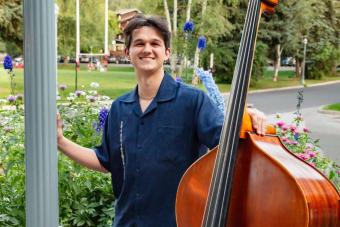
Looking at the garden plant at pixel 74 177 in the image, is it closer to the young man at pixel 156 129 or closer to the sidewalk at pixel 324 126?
the young man at pixel 156 129

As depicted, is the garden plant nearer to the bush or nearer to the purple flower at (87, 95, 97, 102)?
the bush

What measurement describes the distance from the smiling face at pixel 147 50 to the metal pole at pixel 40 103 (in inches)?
9.4

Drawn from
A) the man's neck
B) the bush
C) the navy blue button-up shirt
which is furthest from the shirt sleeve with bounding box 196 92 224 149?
the bush

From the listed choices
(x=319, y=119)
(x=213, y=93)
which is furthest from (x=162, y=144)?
(x=319, y=119)

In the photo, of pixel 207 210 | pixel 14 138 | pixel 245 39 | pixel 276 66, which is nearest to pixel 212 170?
pixel 207 210

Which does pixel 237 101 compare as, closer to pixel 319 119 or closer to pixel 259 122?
pixel 259 122

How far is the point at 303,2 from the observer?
68.6 feet

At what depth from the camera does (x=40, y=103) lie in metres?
1.27

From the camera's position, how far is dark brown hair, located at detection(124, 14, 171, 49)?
1421mm

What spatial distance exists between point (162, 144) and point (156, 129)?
0.15 ft

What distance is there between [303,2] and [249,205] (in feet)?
69.2

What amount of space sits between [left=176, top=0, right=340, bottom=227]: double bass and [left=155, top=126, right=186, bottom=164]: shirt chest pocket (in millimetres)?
153

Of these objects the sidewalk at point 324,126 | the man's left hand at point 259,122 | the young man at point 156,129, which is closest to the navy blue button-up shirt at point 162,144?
the young man at point 156,129

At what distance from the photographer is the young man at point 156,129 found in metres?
1.42
